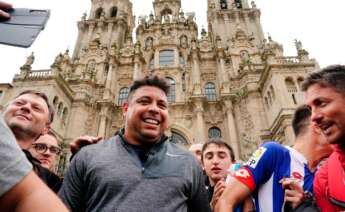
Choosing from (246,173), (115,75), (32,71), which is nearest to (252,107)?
(115,75)

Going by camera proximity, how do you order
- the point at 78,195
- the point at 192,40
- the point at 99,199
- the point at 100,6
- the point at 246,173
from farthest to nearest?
the point at 100,6 → the point at 192,40 → the point at 246,173 → the point at 78,195 → the point at 99,199

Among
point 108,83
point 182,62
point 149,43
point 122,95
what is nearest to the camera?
point 108,83

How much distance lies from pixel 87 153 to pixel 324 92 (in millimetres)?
2226

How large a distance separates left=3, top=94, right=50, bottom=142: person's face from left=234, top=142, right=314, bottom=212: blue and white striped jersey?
250 cm

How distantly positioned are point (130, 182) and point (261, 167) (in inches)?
52.9

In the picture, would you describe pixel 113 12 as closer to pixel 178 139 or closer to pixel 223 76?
pixel 223 76

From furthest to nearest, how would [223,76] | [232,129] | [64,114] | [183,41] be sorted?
[183,41]
[223,76]
[232,129]
[64,114]

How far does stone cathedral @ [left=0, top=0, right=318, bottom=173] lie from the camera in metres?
17.3

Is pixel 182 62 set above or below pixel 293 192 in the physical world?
above

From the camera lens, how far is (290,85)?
16.7 m

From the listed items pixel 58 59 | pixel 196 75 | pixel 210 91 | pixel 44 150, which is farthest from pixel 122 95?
pixel 44 150

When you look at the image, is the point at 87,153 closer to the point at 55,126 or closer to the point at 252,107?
the point at 55,126

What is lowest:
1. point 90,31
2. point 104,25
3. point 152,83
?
point 152,83

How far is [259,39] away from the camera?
2516 cm
